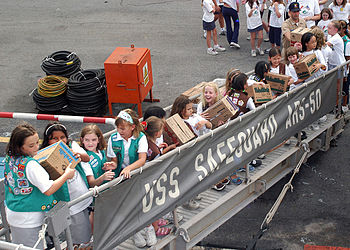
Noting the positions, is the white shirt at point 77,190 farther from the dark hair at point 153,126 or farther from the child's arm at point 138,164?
the dark hair at point 153,126

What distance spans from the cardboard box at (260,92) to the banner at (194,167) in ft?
1.35

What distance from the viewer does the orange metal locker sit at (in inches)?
424

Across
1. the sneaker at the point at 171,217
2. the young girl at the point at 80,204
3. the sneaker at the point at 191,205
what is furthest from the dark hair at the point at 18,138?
the sneaker at the point at 191,205

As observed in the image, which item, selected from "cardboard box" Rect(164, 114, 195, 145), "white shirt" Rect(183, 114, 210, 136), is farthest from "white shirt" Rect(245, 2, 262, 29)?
"cardboard box" Rect(164, 114, 195, 145)

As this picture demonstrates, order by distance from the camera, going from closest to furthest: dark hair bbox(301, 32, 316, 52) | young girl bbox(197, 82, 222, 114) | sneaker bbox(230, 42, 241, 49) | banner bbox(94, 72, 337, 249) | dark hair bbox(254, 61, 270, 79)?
banner bbox(94, 72, 337, 249) → young girl bbox(197, 82, 222, 114) → dark hair bbox(254, 61, 270, 79) → dark hair bbox(301, 32, 316, 52) → sneaker bbox(230, 42, 241, 49)

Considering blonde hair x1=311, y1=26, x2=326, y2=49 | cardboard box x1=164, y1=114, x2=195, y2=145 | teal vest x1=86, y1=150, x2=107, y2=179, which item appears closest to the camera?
teal vest x1=86, y1=150, x2=107, y2=179

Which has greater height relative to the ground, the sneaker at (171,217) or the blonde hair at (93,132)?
the blonde hair at (93,132)

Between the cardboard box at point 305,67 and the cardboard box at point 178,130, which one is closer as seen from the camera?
the cardboard box at point 178,130

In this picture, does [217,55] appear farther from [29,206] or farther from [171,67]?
[29,206]

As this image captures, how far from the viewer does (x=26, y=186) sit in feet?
15.6

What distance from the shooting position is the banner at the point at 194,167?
16.1 ft

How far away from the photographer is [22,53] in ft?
51.8

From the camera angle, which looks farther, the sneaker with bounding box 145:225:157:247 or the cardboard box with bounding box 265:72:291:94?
the cardboard box with bounding box 265:72:291:94

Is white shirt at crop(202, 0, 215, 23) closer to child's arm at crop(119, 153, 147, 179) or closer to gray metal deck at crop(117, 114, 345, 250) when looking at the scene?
gray metal deck at crop(117, 114, 345, 250)
